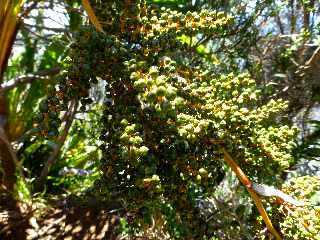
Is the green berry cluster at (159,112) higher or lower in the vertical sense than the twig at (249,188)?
higher

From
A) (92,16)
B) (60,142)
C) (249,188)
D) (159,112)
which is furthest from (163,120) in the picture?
(60,142)

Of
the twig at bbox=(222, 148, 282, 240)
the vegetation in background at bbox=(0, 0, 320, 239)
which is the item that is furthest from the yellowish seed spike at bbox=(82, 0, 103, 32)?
the twig at bbox=(222, 148, 282, 240)

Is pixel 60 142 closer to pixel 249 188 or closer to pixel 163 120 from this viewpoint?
pixel 249 188

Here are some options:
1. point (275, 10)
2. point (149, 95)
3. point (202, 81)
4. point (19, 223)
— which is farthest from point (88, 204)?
point (149, 95)

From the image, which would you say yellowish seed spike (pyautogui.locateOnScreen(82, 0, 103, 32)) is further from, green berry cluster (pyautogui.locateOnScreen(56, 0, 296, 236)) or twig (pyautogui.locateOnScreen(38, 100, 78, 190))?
twig (pyautogui.locateOnScreen(38, 100, 78, 190))

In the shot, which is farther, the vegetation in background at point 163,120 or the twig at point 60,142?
the twig at point 60,142

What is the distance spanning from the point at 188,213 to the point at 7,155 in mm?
4304

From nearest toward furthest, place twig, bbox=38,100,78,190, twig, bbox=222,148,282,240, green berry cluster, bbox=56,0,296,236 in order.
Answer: green berry cluster, bbox=56,0,296,236 < twig, bbox=222,148,282,240 < twig, bbox=38,100,78,190

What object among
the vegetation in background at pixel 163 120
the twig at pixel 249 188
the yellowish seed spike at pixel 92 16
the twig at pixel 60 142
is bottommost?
the twig at pixel 60 142

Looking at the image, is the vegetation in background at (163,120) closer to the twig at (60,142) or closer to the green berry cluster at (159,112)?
the green berry cluster at (159,112)

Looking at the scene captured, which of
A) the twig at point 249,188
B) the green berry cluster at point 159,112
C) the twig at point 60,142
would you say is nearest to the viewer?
the green berry cluster at point 159,112

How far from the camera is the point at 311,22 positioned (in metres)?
5.16

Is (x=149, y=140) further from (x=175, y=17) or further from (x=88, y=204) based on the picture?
(x=88, y=204)

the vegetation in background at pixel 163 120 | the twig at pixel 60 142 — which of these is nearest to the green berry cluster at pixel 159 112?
the vegetation in background at pixel 163 120
